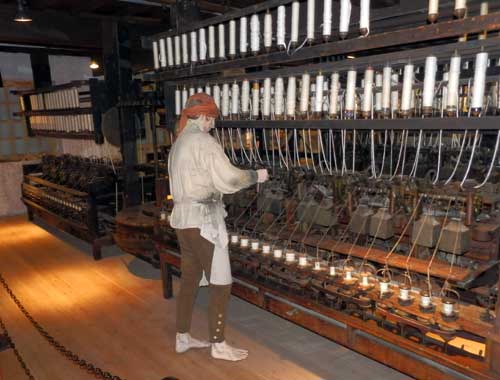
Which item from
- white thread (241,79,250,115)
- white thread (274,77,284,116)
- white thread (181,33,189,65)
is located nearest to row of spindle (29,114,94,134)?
white thread (181,33,189,65)

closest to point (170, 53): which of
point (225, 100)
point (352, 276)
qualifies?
point (225, 100)

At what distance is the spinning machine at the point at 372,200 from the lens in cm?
192

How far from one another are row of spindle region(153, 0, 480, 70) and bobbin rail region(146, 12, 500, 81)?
0.04m

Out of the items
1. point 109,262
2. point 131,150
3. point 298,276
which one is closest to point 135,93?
point 131,150

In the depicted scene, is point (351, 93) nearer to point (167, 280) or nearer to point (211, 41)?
point (211, 41)

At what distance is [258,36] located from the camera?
268cm

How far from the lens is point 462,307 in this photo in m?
2.09

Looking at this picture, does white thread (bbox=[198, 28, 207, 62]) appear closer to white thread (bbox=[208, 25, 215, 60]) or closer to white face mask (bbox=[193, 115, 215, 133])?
white thread (bbox=[208, 25, 215, 60])

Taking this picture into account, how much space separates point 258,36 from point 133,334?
2.14m

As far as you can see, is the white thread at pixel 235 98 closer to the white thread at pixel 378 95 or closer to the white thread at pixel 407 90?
the white thread at pixel 378 95

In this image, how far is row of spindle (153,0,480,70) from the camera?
7.04 ft

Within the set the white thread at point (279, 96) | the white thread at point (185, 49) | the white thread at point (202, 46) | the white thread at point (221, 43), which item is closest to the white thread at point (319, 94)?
the white thread at point (279, 96)

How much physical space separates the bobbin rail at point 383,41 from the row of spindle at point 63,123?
118 inches

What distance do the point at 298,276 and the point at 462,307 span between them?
0.84m
